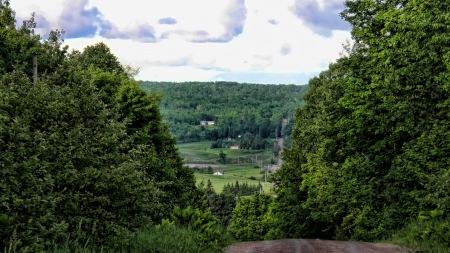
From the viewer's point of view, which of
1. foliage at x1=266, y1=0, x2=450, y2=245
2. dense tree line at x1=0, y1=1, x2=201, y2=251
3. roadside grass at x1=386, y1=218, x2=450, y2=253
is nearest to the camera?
dense tree line at x1=0, y1=1, x2=201, y2=251

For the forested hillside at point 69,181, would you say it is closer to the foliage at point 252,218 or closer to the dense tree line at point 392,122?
the dense tree line at point 392,122

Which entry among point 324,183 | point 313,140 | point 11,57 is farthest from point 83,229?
point 313,140

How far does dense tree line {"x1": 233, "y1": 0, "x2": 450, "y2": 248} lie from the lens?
20.0 m

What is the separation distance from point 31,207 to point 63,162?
2.30 m

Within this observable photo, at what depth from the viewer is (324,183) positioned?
109ft

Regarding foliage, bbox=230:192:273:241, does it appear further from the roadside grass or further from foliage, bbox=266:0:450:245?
the roadside grass

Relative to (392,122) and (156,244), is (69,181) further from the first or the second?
(392,122)

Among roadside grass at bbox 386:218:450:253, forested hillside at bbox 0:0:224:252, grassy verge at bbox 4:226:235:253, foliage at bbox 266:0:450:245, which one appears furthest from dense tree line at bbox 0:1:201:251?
foliage at bbox 266:0:450:245

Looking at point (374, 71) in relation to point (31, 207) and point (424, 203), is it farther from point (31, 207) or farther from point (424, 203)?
point (31, 207)

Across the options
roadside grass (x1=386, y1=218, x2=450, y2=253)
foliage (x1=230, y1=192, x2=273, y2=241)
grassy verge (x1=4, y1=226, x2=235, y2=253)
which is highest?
grassy verge (x1=4, y1=226, x2=235, y2=253)

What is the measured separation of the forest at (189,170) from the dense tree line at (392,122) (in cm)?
8

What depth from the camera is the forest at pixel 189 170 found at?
8.54 m

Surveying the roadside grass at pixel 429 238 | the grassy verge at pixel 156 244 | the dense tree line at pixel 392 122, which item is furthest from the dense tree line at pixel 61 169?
the dense tree line at pixel 392 122

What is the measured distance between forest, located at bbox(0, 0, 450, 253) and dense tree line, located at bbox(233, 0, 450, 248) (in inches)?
3.0
